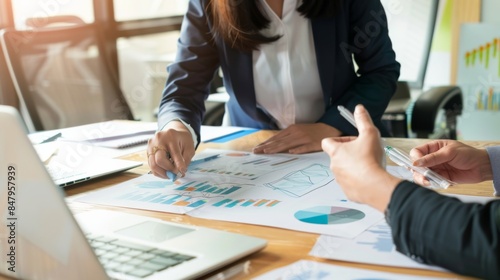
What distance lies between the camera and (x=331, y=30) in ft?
5.11

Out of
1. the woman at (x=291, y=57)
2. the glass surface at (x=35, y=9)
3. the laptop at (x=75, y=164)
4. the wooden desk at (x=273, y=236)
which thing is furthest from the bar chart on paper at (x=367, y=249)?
the glass surface at (x=35, y=9)

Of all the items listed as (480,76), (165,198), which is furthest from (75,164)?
(480,76)

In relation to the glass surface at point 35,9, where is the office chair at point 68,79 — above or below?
below

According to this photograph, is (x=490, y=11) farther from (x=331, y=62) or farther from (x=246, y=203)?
(x=246, y=203)

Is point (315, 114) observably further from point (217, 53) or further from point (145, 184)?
point (145, 184)

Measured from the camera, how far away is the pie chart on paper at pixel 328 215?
894 mm

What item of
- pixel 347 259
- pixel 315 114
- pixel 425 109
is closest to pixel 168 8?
pixel 425 109

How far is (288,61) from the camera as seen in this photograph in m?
1.59

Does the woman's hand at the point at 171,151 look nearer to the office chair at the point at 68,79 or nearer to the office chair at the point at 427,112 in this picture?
the office chair at the point at 68,79

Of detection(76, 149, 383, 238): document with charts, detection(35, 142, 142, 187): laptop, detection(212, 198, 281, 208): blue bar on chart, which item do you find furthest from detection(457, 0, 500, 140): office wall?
detection(212, 198, 281, 208): blue bar on chart

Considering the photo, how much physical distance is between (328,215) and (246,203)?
155 mm

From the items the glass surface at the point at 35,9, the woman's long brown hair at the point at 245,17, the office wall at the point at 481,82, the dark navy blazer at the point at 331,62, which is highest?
the glass surface at the point at 35,9

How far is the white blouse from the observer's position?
1591 mm

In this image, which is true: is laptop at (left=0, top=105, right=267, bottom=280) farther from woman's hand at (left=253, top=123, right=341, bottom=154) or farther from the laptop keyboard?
woman's hand at (left=253, top=123, right=341, bottom=154)
